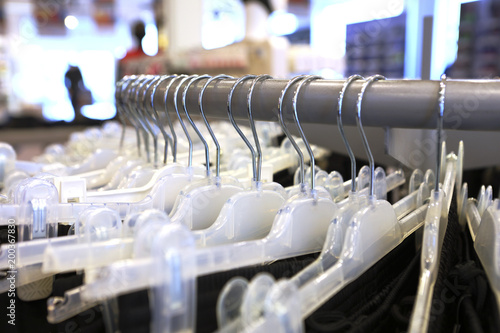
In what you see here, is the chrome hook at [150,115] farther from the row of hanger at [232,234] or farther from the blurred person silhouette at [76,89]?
the blurred person silhouette at [76,89]

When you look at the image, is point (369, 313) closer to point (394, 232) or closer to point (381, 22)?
point (394, 232)

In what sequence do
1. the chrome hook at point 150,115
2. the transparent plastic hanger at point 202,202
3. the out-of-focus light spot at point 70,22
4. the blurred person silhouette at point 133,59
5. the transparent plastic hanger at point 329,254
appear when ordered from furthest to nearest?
the out-of-focus light spot at point 70,22
the blurred person silhouette at point 133,59
the chrome hook at point 150,115
the transparent plastic hanger at point 202,202
the transparent plastic hanger at point 329,254

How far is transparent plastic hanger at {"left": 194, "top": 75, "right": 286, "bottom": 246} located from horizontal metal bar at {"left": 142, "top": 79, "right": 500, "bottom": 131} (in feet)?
0.07

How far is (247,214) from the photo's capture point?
661 millimetres

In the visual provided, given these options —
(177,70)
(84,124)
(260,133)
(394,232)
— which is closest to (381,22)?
(177,70)

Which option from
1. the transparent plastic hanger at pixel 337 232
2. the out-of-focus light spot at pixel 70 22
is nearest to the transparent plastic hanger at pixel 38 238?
the transparent plastic hanger at pixel 337 232

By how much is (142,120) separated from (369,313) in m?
0.68

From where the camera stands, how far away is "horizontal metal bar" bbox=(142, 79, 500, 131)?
0.52m

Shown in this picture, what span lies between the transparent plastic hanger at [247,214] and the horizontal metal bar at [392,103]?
0.02 m

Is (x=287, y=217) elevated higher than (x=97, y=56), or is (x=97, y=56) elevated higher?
(x=97, y=56)

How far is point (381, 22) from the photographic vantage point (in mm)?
4430

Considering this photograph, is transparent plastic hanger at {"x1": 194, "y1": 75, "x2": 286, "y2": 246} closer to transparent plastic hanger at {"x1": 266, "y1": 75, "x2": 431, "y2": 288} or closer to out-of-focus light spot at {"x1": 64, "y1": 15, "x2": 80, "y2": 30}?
transparent plastic hanger at {"x1": 266, "y1": 75, "x2": 431, "y2": 288}

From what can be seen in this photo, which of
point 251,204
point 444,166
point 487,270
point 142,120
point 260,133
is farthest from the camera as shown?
point 260,133

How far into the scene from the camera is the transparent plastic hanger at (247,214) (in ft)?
2.04
